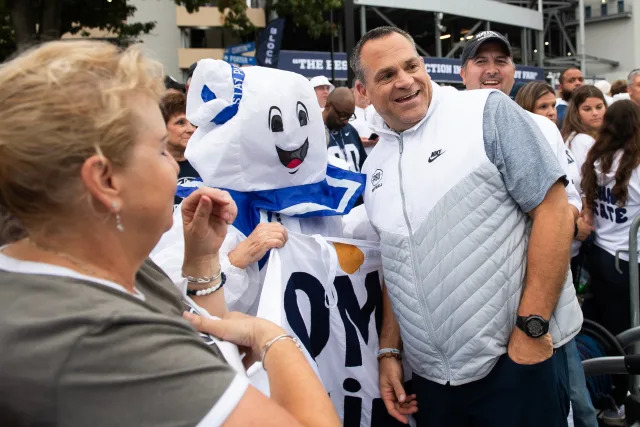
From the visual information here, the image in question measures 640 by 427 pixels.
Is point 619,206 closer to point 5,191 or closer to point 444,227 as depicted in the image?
point 444,227

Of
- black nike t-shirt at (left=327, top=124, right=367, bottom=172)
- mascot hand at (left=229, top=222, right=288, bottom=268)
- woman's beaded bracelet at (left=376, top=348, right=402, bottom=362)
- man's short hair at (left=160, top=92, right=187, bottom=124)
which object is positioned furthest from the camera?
black nike t-shirt at (left=327, top=124, right=367, bottom=172)

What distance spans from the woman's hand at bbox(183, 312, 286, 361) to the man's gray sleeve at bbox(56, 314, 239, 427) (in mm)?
311

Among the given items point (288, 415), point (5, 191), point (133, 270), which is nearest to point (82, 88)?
point (5, 191)

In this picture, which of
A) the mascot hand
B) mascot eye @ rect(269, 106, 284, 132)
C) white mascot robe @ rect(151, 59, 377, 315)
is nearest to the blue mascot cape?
white mascot robe @ rect(151, 59, 377, 315)

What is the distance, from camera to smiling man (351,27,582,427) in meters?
2.19

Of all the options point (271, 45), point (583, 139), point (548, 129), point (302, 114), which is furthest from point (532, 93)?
point (271, 45)

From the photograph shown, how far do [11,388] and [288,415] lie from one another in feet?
1.43

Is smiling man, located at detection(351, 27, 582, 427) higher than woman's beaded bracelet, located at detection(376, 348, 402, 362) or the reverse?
higher

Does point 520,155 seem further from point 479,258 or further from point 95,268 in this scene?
point 95,268

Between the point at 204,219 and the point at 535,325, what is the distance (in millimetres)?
1153

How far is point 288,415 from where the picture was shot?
1102mm

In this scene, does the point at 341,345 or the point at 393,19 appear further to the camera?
the point at 393,19

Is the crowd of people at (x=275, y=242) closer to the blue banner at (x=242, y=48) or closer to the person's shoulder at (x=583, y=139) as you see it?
the person's shoulder at (x=583, y=139)

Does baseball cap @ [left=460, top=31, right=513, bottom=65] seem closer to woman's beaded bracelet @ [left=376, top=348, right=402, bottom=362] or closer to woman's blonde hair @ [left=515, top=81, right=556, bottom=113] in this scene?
woman's blonde hair @ [left=515, top=81, right=556, bottom=113]
